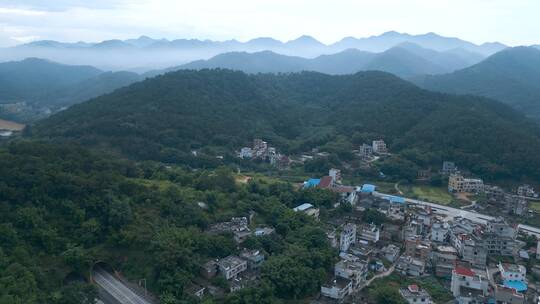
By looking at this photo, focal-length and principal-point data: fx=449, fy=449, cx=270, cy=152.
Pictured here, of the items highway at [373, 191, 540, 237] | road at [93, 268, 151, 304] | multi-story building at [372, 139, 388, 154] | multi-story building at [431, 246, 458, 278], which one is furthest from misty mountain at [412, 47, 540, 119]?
road at [93, 268, 151, 304]

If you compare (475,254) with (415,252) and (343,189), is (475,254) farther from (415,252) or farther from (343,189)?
(343,189)

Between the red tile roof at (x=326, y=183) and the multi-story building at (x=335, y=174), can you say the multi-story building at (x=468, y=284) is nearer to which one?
the red tile roof at (x=326, y=183)

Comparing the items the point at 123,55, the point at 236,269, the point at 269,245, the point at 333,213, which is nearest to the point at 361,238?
the point at 333,213

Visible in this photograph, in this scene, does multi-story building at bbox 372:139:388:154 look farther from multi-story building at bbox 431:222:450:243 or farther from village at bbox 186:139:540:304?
multi-story building at bbox 431:222:450:243

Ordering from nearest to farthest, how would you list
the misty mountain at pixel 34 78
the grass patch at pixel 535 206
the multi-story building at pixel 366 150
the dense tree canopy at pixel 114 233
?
the dense tree canopy at pixel 114 233 → the grass patch at pixel 535 206 → the multi-story building at pixel 366 150 → the misty mountain at pixel 34 78

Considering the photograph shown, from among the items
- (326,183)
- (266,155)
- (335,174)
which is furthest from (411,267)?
(266,155)

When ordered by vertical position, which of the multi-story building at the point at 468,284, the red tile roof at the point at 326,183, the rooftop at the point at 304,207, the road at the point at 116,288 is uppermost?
the rooftop at the point at 304,207

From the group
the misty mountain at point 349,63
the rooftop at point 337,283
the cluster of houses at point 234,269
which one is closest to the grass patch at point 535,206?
the rooftop at point 337,283

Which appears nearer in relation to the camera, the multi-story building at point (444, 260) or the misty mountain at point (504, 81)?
the multi-story building at point (444, 260)
